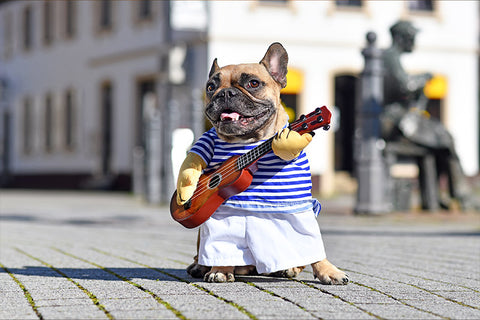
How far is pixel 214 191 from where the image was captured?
557 cm

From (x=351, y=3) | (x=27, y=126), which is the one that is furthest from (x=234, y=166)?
(x=27, y=126)

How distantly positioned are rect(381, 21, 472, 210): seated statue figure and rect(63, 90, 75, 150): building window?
57.2ft

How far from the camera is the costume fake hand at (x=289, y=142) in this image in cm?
537

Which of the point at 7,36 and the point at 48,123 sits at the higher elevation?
the point at 7,36

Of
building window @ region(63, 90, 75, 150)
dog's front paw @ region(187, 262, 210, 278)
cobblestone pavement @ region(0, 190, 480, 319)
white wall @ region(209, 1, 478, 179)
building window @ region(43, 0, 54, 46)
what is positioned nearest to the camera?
cobblestone pavement @ region(0, 190, 480, 319)

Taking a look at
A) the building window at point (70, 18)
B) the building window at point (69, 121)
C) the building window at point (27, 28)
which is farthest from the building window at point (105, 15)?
the building window at point (27, 28)

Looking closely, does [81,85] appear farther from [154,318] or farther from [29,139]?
[154,318]

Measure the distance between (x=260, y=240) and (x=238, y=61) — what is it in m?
17.2

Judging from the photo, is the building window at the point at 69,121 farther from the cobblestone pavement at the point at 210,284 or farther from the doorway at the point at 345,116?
the cobblestone pavement at the point at 210,284

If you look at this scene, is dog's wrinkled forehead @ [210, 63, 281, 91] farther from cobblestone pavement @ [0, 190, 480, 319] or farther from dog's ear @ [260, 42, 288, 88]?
cobblestone pavement @ [0, 190, 480, 319]

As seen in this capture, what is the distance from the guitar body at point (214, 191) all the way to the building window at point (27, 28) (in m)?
28.8

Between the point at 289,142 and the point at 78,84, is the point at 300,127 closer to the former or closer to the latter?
the point at 289,142

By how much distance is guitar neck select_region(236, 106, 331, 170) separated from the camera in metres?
5.30

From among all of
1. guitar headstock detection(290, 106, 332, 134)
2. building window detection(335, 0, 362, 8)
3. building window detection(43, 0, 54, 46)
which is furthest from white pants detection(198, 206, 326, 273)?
building window detection(43, 0, 54, 46)
